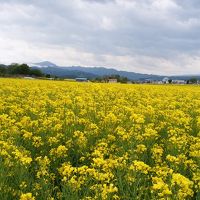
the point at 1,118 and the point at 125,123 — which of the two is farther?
the point at 125,123

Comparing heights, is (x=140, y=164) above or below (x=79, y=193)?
above

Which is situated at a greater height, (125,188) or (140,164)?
(140,164)

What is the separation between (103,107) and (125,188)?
7347 mm

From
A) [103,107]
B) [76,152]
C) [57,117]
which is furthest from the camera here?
[103,107]

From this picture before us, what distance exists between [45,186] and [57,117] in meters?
4.74

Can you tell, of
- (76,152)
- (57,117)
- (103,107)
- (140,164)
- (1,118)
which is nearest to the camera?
(140,164)

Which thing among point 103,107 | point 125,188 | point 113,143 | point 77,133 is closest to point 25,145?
point 77,133

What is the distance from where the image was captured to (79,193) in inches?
214

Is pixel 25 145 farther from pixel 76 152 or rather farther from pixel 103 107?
pixel 103 107

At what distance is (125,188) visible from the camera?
18.6ft

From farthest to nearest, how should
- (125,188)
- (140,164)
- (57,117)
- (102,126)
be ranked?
(57,117) < (102,126) < (125,188) < (140,164)

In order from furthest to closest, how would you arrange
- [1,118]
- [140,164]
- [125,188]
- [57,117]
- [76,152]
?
[57,117] → [1,118] → [76,152] → [125,188] → [140,164]

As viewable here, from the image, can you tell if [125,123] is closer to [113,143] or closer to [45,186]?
[113,143]

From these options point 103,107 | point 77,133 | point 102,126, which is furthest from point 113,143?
point 103,107
